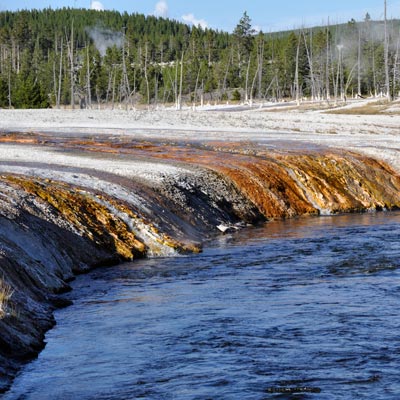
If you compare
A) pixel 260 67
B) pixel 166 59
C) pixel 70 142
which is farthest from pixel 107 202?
pixel 166 59

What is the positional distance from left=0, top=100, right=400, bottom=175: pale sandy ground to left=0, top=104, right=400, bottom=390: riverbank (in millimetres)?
149

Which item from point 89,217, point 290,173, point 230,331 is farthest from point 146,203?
point 290,173

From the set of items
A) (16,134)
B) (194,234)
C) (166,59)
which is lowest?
(194,234)

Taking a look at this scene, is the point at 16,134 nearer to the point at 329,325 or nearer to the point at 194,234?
the point at 194,234

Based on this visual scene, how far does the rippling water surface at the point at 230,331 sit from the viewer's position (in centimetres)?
832

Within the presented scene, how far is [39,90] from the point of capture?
86250 mm

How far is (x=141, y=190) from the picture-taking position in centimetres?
1981

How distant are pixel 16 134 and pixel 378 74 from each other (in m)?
88.0

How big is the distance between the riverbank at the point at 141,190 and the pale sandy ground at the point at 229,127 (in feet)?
0.49

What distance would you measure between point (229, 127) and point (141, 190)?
24.6 metres

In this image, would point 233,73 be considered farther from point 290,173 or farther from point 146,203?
point 146,203

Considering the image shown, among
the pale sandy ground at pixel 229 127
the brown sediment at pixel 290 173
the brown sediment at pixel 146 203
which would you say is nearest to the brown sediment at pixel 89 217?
the brown sediment at pixel 146 203

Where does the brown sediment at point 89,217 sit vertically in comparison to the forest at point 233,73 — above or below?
below

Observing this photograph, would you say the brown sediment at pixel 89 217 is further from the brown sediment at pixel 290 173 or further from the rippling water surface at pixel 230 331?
the brown sediment at pixel 290 173
